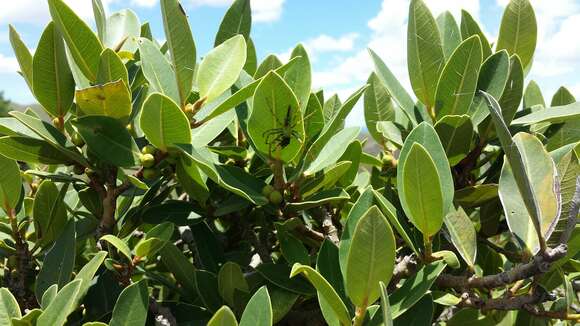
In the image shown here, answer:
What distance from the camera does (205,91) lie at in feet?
3.65

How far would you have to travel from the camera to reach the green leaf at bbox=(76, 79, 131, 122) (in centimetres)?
97

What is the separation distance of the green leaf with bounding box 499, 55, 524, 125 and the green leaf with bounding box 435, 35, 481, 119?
0.09m

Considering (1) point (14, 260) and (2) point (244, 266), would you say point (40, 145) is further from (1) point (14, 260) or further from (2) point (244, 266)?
(2) point (244, 266)

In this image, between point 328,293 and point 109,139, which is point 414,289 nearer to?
point 328,293

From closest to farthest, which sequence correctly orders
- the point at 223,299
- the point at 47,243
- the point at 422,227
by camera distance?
the point at 422,227
the point at 223,299
the point at 47,243

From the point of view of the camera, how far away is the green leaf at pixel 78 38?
Answer: 37.8 inches

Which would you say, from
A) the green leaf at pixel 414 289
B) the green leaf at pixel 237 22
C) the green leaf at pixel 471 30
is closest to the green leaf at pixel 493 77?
the green leaf at pixel 471 30

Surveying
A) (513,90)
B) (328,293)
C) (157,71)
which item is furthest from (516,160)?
(157,71)

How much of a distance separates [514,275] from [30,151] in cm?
85

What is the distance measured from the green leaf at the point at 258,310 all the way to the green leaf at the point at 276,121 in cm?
31

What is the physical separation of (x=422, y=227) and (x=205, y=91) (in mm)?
489

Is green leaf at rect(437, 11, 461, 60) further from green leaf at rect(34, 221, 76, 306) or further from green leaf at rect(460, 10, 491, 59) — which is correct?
green leaf at rect(34, 221, 76, 306)

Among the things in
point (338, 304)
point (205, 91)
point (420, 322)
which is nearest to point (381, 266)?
point (338, 304)

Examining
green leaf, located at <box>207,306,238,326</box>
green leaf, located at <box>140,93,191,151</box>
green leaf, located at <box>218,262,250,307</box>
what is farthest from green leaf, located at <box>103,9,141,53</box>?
green leaf, located at <box>207,306,238,326</box>
